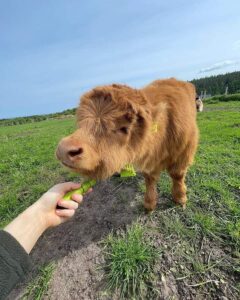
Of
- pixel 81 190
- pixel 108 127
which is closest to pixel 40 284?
pixel 81 190

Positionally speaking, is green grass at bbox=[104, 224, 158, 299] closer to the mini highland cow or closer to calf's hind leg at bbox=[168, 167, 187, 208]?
calf's hind leg at bbox=[168, 167, 187, 208]

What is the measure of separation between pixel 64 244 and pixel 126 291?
3.85 feet

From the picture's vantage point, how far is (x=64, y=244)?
12.6 ft

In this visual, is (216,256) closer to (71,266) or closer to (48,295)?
(71,266)

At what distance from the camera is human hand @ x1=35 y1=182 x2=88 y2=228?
2709 mm

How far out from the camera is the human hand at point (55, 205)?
2.71 meters

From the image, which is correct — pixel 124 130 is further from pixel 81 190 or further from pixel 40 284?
pixel 40 284

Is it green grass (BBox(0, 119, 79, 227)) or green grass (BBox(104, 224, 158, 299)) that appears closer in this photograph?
green grass (BBox(104, 224, 158, 299))

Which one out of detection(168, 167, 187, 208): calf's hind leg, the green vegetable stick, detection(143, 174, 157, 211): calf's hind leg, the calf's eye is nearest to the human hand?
the green vegetable stick

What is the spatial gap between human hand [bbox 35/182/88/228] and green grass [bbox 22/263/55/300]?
3.20 ft

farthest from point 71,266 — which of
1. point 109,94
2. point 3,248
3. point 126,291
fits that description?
point 109,94

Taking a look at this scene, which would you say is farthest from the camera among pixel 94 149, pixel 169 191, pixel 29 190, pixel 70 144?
pixel 29 190

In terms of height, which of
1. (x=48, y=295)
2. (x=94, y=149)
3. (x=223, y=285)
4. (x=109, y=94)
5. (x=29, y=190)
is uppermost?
(x=109, y=94)

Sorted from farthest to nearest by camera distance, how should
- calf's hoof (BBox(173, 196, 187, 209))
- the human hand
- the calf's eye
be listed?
calf's hoof (BBox(173, 196, 187, 209)), the calf's eye, the human hand
